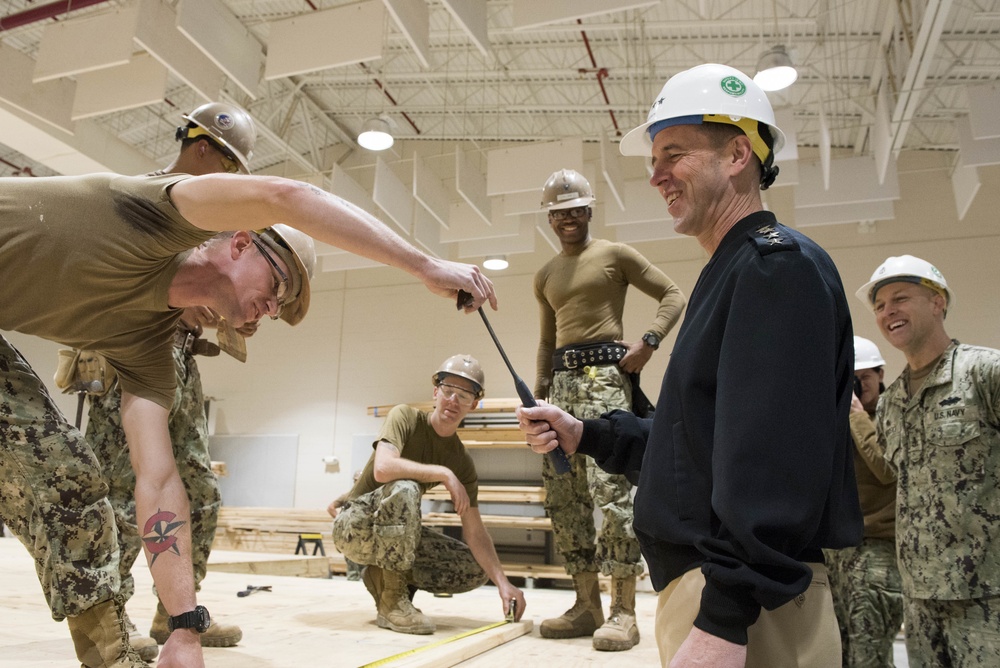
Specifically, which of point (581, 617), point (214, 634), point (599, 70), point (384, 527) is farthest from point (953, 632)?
point (599, 70)

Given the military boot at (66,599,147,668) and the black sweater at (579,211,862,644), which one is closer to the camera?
the black sweater at (579,211,862,644)

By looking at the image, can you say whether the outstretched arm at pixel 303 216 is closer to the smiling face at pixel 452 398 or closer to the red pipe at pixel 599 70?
the smiling face at pixel 452 398

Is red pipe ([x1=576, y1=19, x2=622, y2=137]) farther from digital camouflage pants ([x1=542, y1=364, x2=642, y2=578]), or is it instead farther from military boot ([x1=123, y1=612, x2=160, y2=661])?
military boot ([x1=123, y1=612, x2=160, y2=661])

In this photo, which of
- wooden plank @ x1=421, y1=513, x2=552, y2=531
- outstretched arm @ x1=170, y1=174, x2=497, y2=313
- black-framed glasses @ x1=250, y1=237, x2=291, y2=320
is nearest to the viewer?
outstretched arm @ x1=170, y1=174, x2=497, y2=313

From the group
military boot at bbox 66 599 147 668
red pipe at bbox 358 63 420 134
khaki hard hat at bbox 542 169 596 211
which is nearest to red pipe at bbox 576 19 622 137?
red pipe at bbox 358 63 420 134

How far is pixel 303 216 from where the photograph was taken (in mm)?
1531

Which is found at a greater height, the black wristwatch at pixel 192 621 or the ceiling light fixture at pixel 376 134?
the ceiling light fixture at pixel 376 134

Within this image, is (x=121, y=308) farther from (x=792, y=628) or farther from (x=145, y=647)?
(x=792, y=628)

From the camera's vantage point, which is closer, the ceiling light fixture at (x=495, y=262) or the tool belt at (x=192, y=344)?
the tool belt at (x=192, y=344)

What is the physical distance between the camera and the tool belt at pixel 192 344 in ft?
9.48

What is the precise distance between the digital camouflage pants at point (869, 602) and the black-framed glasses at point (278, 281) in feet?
8.32

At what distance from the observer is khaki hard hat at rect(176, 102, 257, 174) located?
2.57 m

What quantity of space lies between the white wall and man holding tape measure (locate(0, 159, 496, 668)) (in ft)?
31.4

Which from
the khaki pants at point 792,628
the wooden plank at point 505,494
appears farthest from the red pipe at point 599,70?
the khaki pants at point 792,628
